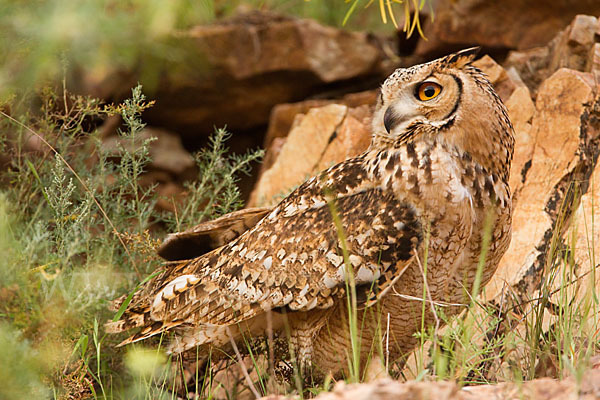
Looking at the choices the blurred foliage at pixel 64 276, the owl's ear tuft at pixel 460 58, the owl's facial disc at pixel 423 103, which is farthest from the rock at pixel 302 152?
the owl's ear tuft at pixel 460 58

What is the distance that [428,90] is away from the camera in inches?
90.0

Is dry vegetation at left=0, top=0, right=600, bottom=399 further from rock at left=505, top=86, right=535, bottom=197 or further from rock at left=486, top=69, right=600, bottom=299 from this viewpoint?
rock at left=505, top=86, right=535, bottom=197

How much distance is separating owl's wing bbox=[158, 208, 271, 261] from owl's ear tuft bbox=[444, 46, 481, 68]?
3.14ft

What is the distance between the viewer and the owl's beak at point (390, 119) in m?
2.35

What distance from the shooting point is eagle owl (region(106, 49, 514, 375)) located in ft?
7.06

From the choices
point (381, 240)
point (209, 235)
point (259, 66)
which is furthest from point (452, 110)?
point (259, 66)

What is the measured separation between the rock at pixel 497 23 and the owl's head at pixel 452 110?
7.81 feet

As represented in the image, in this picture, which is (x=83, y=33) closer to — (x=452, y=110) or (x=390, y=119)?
(x=390, y=119)

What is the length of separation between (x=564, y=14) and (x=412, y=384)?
3.82m

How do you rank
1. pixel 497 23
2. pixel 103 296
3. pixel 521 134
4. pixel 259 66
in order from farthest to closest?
pixel 259 66 < pixel 497 23 < pixel 521 134 < pixel 103 296

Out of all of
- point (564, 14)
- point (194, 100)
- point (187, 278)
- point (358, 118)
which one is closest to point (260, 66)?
point (194, 100)

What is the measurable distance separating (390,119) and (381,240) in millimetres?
494

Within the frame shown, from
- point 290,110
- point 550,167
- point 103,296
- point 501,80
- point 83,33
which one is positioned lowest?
point 103,296

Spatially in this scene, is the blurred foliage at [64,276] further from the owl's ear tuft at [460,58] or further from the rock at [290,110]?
the rock at [290,110]
